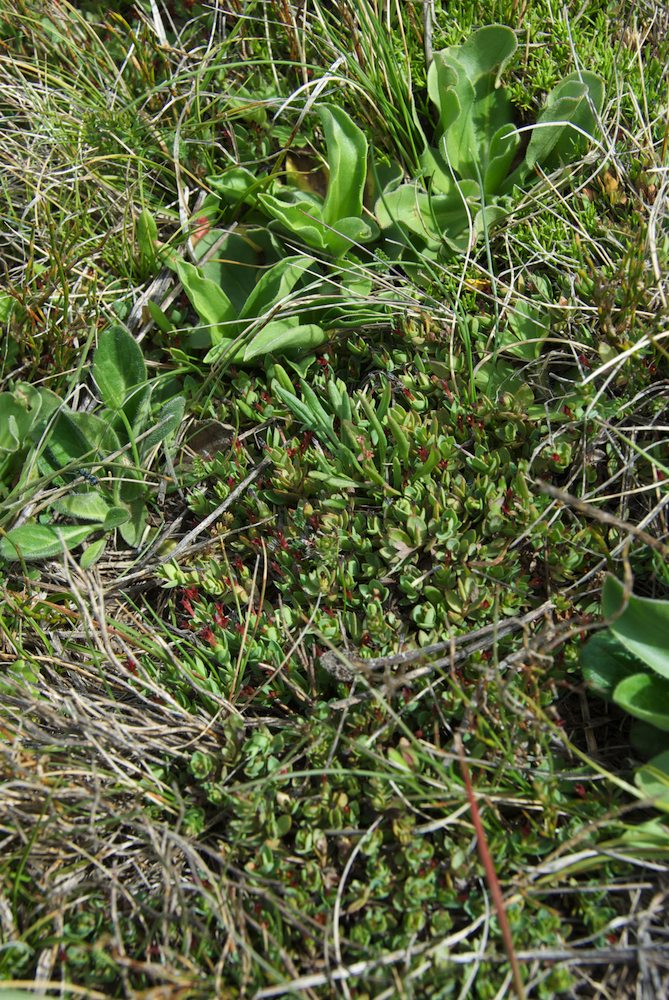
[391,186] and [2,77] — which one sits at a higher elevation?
[2,77]

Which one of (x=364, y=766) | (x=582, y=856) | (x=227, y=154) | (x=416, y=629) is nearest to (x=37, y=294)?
(x=227, y=154)

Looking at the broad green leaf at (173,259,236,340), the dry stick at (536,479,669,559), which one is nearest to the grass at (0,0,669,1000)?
the dry stick at (536,479,669,559)

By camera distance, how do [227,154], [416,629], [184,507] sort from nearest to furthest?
[416,629]
[184,507]
[227,154]

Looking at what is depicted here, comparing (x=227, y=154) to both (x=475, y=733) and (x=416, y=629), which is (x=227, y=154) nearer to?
(x=416, y=629)

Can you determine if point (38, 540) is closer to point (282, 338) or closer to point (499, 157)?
point (282, 338)

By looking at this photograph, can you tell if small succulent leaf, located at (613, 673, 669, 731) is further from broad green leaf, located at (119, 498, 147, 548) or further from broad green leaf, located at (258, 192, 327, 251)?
broad green leaf, located at (258, 192, 327, 251)

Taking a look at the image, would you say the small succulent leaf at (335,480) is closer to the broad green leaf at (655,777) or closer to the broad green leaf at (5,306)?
the broad green leaf at (655,777)

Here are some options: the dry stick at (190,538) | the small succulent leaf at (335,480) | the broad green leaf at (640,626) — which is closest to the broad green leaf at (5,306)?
the dry stick at (190,538)
